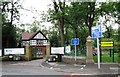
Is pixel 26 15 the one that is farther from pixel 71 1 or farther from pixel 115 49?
pixel 115 49

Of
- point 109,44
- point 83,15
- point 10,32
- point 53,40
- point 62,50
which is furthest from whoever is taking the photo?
point 53,40

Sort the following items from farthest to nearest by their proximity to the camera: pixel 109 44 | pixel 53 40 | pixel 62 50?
pixel 53 40
pixel 62 50
pixel 109 44

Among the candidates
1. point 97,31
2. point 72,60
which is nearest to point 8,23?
point 72,60

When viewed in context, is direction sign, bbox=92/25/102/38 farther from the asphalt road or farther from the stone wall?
the stone wall

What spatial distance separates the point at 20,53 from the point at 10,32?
7144 mm

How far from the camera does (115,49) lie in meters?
31.5

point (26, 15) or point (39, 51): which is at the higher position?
point (26, 15)

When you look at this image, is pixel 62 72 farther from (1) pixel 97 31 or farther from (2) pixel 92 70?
(1) pixel 97 31

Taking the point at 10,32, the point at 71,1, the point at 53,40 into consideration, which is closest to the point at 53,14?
the point at 71,1

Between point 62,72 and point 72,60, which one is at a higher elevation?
point 62,72

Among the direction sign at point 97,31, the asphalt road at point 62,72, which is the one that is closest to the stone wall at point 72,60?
the asphalt road at point 62,72

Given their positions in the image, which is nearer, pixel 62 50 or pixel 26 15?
pixel 62 50

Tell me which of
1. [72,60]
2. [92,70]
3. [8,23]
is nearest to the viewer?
[92,70]

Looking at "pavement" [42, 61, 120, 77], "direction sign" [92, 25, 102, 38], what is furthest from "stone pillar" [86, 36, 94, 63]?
"direction sign" [92, 25, 102, 38]
